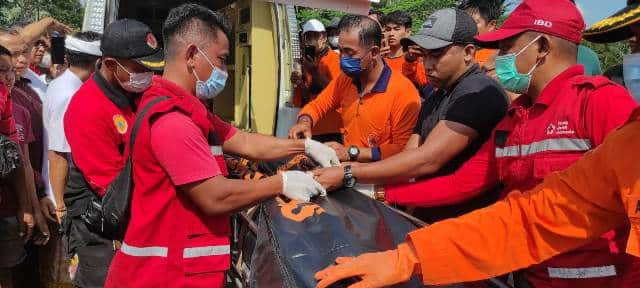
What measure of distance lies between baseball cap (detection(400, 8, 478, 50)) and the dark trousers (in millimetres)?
2088

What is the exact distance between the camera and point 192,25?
7.18 ft

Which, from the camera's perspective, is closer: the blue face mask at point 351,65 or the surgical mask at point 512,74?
the surgical mask at point 512,74

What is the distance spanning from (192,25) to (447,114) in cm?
124

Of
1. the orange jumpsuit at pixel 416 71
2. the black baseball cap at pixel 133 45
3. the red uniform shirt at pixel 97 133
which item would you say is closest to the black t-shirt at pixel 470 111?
the black baseball cap at pixel 133 45

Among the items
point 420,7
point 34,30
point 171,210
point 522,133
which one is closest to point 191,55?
point 171,210

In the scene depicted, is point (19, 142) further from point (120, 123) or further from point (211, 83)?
point (211, 83)

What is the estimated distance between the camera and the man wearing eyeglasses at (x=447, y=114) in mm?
2451

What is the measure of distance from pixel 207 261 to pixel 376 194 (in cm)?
104

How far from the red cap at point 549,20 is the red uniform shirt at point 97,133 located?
1977 mm

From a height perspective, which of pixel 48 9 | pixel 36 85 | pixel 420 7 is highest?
pixel 48 9

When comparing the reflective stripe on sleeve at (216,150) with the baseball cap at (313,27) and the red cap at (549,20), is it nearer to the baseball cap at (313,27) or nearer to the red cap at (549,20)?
the red cap at (549,20)

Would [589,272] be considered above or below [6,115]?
below

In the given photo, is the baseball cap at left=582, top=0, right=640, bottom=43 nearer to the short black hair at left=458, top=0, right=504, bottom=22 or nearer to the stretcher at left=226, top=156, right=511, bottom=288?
the stretcher at left=226, top=156, right=511, bottom=288

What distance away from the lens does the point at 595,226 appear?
1527 millimetres
